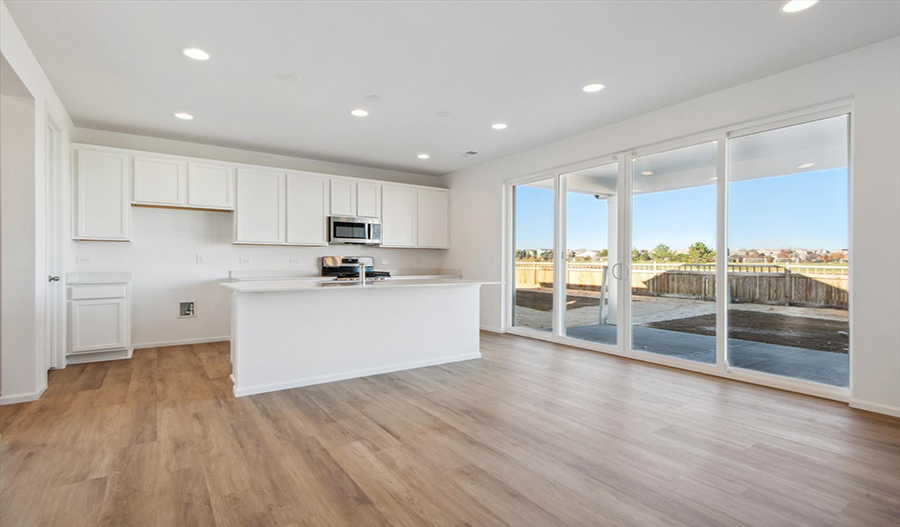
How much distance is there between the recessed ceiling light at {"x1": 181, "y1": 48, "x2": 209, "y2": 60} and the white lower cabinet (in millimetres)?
2676

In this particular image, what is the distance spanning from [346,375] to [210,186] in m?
3.14

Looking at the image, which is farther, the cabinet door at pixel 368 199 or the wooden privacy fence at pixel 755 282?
the cabinet door at pixel 368 199

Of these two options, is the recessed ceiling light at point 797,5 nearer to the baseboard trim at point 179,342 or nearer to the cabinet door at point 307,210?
the cabinet door at point 307,210

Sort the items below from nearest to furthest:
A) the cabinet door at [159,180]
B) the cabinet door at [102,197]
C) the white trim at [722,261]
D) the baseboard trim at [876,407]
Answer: the baseboard trim at [876,407] < the white trim at [722,261] < the cabinet door at [102,197] < the cabinet door at [159,180]

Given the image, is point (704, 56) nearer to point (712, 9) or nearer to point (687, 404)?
point (712, 9)

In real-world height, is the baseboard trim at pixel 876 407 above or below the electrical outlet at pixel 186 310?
below

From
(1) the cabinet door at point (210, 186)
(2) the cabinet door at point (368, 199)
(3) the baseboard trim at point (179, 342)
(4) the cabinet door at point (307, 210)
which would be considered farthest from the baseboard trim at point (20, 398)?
(2) the cabinet door at point (368, 199)

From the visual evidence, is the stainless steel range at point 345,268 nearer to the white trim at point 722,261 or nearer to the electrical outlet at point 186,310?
the electrical outlet at point 186,310

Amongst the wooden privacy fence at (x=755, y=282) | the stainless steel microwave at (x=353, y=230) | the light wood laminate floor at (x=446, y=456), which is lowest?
the light wood laminate floor at (x=446, y=456)

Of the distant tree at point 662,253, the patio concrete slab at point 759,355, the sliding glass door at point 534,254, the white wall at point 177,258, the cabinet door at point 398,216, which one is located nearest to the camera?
the patio concrete slab at point 759,355

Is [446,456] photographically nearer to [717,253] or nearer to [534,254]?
[717,253]

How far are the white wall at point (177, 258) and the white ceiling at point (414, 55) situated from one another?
89 cm

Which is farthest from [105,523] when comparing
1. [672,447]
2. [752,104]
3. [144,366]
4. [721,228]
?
[752,104]

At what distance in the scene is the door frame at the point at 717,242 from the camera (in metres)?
3.17
